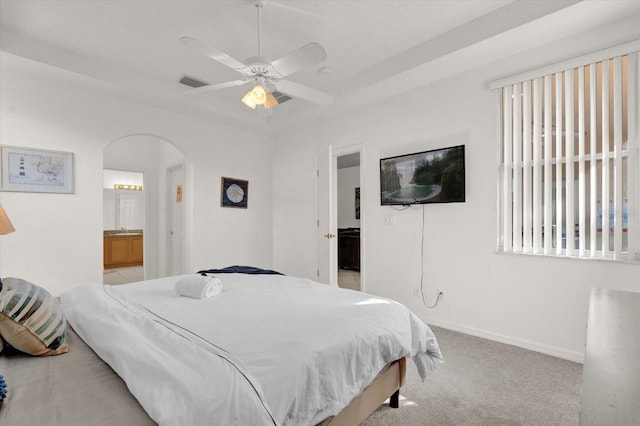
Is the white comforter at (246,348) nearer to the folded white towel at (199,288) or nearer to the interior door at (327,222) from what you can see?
the folded white towel at (199,288)

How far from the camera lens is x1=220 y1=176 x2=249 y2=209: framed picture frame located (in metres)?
4.76

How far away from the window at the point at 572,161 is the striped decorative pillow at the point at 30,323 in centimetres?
325

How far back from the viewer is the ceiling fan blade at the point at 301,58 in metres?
2.04

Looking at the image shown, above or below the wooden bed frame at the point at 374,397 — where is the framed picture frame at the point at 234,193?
above

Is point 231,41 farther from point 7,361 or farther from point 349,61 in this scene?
point 7,361

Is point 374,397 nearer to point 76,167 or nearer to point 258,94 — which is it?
point 258,94

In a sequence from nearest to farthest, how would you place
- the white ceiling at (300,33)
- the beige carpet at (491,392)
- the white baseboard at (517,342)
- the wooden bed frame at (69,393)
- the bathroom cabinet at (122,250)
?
the wooden bed frame at (69,393) → the beige carpet at (491,392) → the white ceiling at (300,33) → the white baseboard at (517,342) → the bathroom cabinet at (122,250)

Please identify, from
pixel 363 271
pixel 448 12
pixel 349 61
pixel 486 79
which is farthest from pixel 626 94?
pixel 363 271

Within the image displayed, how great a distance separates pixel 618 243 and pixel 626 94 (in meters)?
1.13

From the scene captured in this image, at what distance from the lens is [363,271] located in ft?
13.5

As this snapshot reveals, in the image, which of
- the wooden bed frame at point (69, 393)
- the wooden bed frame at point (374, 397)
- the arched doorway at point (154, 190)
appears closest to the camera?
the wooden bed frame at point (69, 393)

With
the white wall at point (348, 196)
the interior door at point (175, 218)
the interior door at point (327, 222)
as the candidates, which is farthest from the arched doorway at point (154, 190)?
the white wall at point (348, 196)

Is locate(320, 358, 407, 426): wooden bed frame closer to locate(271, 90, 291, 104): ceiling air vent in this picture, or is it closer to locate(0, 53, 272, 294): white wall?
locate(0, 53, 272, 294): white wall

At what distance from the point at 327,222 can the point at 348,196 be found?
3544mm
